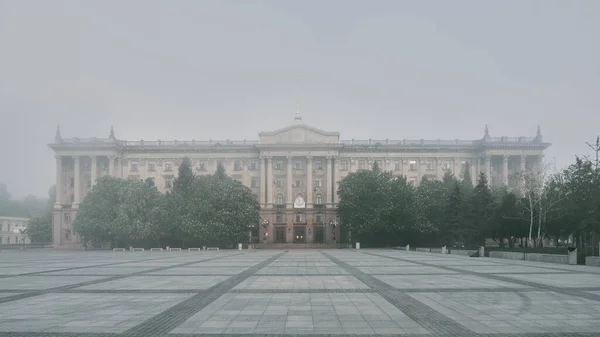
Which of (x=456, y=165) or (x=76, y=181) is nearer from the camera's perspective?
(x=76, y=181)

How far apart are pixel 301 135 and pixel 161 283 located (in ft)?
260

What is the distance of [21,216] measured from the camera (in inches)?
5773

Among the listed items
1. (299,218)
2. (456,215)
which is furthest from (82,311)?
(299,218)

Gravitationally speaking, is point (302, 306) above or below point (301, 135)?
below

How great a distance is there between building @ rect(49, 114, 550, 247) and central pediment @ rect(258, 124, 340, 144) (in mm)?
189

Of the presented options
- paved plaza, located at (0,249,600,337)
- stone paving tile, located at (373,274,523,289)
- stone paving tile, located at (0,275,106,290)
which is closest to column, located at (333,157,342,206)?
stone paving tile, located at (373,274,523,289)

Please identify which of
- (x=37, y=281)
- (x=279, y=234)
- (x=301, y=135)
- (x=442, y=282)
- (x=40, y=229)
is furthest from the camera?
(x=40, y=229)

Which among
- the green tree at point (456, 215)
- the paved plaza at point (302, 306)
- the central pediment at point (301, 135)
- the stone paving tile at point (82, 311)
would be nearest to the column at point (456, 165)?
the central pediment at point (301, 135)

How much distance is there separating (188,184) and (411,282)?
62457 millimetres

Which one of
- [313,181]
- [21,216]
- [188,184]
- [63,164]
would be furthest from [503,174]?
[21,216]

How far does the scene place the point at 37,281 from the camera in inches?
890

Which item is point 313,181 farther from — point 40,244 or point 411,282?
point 411,282

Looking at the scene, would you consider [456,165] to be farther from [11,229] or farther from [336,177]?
A: [11,229]

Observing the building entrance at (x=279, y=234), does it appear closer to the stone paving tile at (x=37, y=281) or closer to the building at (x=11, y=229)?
the building at (x=11, y=229)
